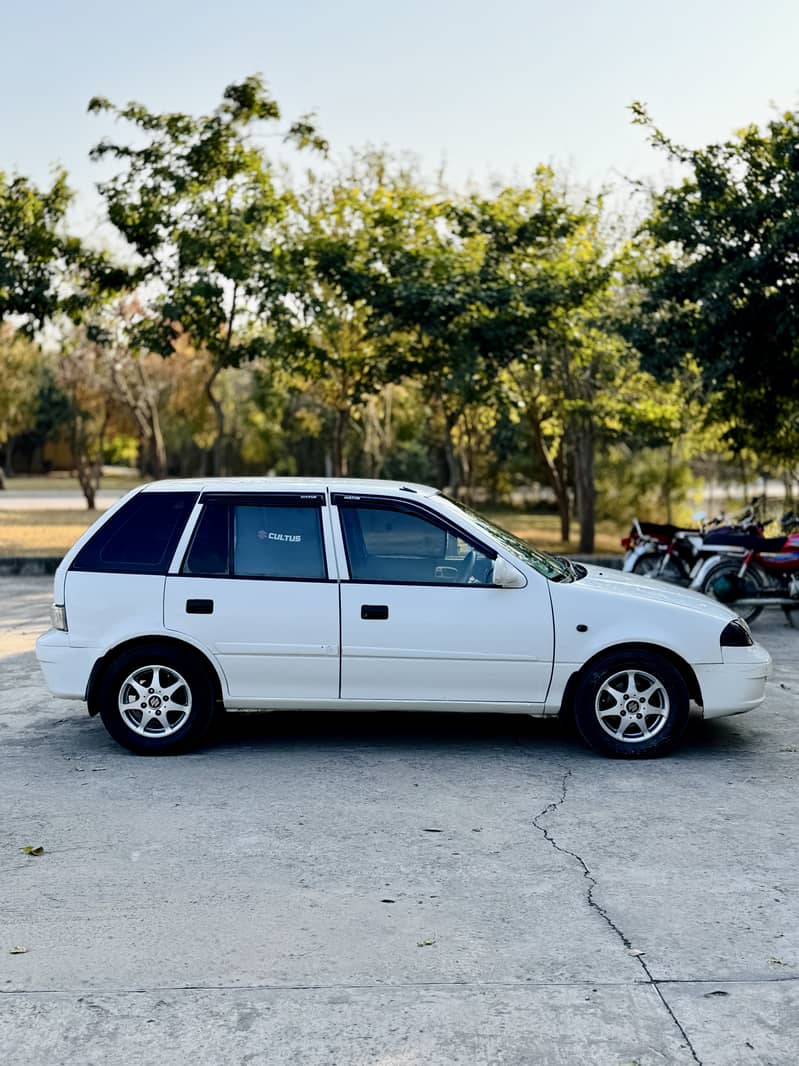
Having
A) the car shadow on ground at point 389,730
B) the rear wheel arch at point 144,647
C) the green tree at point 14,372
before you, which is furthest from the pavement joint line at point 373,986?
the green tree at point 14,372

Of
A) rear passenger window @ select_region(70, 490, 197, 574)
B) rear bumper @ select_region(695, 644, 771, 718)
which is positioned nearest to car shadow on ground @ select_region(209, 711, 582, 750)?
rear bumper @ select_region(695, 644, 771, 718)

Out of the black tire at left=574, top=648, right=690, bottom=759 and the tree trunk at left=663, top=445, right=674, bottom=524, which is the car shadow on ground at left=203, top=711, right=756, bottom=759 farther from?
the tree trunk at left=663, top=445, right=674, bottom=524

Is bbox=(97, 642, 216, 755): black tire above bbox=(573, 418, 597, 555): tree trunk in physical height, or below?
below

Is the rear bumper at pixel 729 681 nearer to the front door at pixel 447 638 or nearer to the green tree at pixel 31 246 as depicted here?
the front door at pixel 447 638

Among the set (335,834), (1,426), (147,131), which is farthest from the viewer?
(1,426)

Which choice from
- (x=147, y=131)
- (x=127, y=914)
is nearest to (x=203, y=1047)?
(x=127, y=914)

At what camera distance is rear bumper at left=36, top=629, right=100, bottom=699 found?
7.56 m

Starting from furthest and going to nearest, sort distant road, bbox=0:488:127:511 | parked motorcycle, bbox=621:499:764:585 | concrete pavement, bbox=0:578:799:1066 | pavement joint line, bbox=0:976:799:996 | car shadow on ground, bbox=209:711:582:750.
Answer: distant road, bbox=0:488:127:511 < parked motorcycle, bbox=621:499:764:585 < car shadow on ground, bbox=209:711:582:750 < pavement joint line, bbox=0:976:799:996 < concrete pavement, bbox=0:578:799:1066

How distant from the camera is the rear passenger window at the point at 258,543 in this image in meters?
7.64

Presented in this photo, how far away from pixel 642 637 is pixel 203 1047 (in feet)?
13.8

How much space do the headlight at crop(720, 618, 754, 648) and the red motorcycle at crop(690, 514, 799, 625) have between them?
211 inches

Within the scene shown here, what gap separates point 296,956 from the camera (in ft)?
14.8

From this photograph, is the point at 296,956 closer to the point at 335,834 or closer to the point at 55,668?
the point at 335,834

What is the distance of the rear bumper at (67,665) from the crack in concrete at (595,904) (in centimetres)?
287
